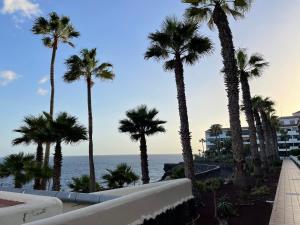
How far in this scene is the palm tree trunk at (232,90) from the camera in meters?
14.7

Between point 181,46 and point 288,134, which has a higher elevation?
point 288,134

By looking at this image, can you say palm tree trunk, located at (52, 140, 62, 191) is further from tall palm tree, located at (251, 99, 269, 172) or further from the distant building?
the distant building

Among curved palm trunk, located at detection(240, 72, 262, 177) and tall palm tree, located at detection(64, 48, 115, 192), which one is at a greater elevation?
tall palm tree, located at detection(64, 48, 115, 192)

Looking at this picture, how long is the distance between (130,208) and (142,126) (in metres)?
15.8

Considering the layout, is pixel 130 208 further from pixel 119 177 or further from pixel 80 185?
pixel 119 177

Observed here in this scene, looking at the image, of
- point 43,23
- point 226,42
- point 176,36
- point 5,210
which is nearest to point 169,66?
point 176,36

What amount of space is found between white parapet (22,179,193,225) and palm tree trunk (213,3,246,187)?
14.9ft

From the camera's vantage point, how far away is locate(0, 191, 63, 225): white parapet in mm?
6273

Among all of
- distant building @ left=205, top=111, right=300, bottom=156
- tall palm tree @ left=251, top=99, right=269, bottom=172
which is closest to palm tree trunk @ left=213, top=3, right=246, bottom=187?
tall palm tree @ left=251, top=99, right=269, bottom=172

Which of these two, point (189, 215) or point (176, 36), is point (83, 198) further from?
point (176, 36)

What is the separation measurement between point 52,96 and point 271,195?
718 inches

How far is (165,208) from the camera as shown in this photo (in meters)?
9.12

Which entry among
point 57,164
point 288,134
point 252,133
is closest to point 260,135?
point 252,133

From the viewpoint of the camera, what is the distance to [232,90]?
15133 mm
